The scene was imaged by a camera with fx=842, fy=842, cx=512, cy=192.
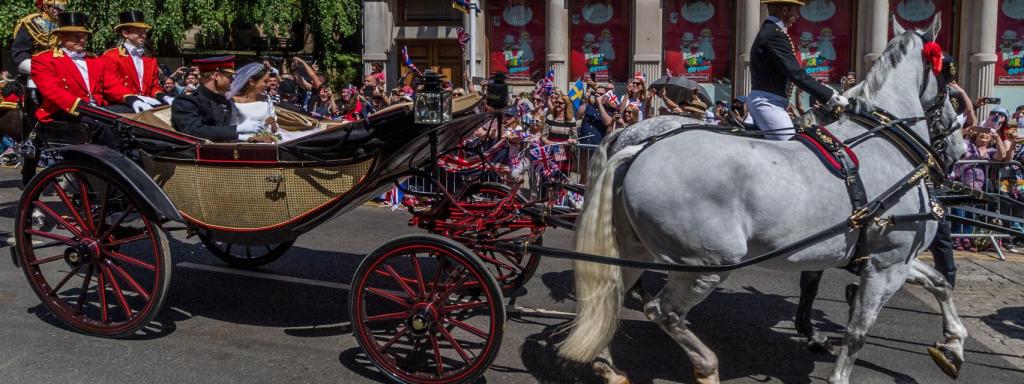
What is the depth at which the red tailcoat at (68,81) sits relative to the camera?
686 cm

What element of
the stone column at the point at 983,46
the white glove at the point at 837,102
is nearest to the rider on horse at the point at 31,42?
the white glove at the point at 837,102

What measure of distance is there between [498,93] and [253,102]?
1955 mm

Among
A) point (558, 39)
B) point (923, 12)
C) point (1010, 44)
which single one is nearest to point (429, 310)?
point (558, 39)

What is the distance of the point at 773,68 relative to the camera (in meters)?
5.59

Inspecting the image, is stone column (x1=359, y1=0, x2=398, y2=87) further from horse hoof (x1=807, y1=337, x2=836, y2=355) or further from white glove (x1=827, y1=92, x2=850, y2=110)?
white glove (x1=827, y1=92, x2=850, y2=110)

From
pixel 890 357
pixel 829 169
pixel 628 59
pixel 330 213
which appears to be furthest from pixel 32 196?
pixel 628 59

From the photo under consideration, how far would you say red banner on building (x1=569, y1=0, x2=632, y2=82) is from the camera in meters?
19.5

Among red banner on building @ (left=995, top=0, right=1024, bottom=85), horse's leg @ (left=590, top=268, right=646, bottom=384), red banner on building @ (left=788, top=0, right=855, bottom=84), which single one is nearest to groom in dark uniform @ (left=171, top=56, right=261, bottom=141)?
horse's leg @ (left=590, top=268, right=646, bottom=384)

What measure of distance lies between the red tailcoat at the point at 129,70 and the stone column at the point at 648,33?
42.5ft

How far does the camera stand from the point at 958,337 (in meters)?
4.84

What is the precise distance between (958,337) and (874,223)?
44.3 inches

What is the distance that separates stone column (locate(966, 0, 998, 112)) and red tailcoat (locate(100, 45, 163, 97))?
52.1 ft

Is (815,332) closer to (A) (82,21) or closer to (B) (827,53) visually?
(A) (82,21)

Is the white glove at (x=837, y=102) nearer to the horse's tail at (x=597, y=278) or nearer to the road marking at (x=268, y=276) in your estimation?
the horse's tail at (x=597, y=278)
